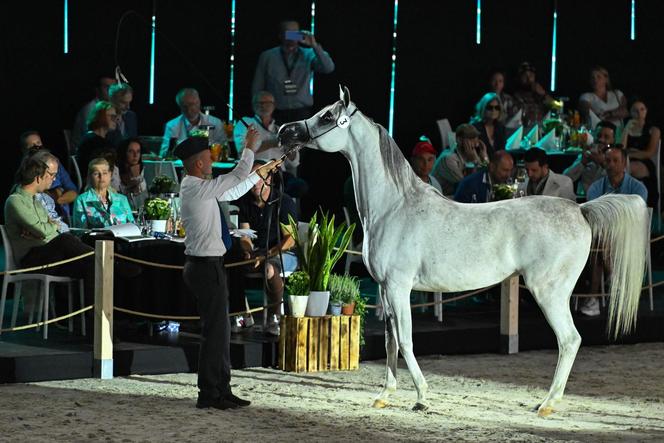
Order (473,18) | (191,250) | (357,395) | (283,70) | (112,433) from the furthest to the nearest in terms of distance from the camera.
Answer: (473,18)
(283,70)
(357,395)
(191,250)
(112,433)

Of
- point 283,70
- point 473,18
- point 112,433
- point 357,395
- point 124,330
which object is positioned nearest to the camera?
point 112,433

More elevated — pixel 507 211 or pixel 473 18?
pixel 473 18

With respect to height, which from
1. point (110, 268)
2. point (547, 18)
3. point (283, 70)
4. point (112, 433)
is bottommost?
point (112, 433)

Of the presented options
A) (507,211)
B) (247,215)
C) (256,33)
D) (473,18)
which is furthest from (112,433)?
(473,18)

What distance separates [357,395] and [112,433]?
178 cm

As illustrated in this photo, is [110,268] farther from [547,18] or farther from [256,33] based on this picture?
[547,18]

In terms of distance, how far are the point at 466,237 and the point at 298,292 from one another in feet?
5.35

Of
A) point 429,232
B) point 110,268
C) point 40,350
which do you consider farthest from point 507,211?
point 40,350

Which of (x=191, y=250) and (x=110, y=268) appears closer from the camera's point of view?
(x=191, y=250)

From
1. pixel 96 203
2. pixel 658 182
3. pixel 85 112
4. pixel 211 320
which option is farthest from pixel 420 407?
pixel 658 182

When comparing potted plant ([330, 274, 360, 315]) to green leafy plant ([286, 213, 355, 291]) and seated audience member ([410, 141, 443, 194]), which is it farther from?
seated audience member ([410, 141, 443, 194])

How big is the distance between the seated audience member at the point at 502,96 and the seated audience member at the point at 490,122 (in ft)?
1.27

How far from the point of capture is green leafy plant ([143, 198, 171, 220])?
928 cm

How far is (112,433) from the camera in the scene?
674 cm
